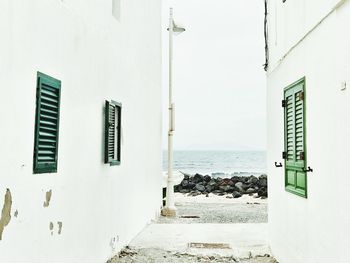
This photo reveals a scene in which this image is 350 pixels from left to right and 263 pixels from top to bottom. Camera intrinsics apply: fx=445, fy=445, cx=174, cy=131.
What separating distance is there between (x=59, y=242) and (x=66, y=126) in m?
1.29

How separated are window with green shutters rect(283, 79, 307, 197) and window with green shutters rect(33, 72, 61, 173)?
281 cm

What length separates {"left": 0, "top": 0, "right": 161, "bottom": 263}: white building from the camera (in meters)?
3.77

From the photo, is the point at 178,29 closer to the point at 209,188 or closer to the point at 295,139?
the point at 295,139

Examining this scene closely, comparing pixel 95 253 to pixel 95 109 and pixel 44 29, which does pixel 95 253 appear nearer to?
pixel 95 109

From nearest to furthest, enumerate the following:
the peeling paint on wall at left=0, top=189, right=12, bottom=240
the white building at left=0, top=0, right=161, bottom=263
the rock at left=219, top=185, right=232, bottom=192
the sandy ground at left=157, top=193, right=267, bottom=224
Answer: the peeling paint on wall at left=0, top=189, right=12, bottom=240 → the white building at left=0, top=0, right=161, bottom=263 → the sandy ground at left=157, top=193, right=267, bottom=224 → the rock at left=219, top=185, right=232, bottom=192

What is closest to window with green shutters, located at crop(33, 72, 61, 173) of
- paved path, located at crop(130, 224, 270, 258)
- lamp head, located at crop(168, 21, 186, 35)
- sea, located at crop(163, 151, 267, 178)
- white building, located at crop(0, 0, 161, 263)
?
white building, located at crop(0, 0, 161, 263)

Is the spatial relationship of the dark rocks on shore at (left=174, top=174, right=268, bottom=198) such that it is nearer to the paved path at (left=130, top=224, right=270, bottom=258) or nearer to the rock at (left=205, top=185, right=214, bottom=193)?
the rock at (left=205, top=185, right=214, bottom=193)

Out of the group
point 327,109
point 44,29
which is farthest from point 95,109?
point 327,109

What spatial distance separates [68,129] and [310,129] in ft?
9.08

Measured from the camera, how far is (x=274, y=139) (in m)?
7.07

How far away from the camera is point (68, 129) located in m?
5.17

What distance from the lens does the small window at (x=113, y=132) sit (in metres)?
6.75

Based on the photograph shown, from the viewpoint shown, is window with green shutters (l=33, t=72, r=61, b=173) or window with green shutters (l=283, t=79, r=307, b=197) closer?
window with green shutters (l=33, t=72, r=61, b=173)

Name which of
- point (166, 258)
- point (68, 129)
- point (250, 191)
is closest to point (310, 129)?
point (68, 129)
